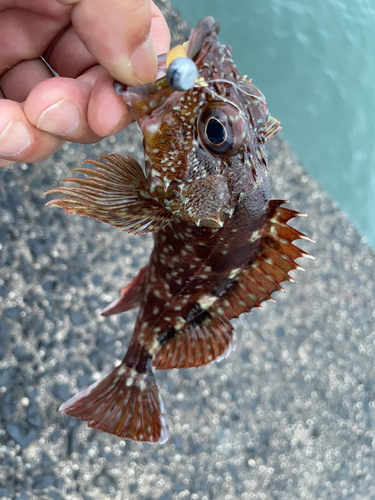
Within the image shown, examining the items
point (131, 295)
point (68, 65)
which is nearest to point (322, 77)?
point (68, 65)

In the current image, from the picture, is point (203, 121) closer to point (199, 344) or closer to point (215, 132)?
point (215, 132)

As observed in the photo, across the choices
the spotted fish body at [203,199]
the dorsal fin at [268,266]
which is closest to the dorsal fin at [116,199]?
the spotted fish body at [203,199]

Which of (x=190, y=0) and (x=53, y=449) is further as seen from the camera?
(x=190, y=0)

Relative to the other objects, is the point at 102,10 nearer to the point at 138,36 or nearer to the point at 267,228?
the point at 138,36

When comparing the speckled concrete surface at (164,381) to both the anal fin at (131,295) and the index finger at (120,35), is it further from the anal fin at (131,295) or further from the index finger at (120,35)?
the index finger at (120,35)

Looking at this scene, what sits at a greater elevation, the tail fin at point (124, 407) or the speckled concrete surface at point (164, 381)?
the tail fin at point (124, 407)

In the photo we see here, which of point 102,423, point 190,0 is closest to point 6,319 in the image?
point 102,423

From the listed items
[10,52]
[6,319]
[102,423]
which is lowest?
[6,319]
